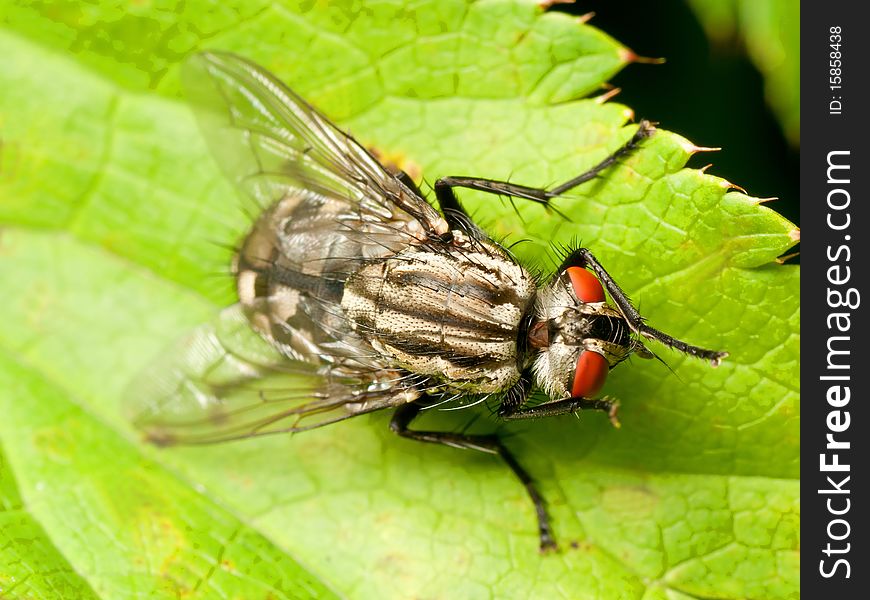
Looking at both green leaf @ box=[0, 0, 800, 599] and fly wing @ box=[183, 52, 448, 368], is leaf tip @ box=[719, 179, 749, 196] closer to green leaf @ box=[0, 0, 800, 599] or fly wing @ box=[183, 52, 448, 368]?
green leaf @ box=[0, 0, 800, 599]

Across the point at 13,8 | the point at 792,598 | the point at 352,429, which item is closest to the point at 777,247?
the point at 792,598

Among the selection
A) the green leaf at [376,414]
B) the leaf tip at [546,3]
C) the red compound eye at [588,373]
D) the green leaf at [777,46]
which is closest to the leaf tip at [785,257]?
the green leaf at [376,414]

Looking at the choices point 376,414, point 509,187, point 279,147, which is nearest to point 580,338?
point 509,187

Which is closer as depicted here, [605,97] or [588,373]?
[588,373]

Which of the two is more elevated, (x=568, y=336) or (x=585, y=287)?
(x=585, y=287)

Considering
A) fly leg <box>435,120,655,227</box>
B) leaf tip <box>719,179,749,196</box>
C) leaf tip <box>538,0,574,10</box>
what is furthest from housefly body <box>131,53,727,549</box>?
leaf tip <box>538,0,574,10</box>
